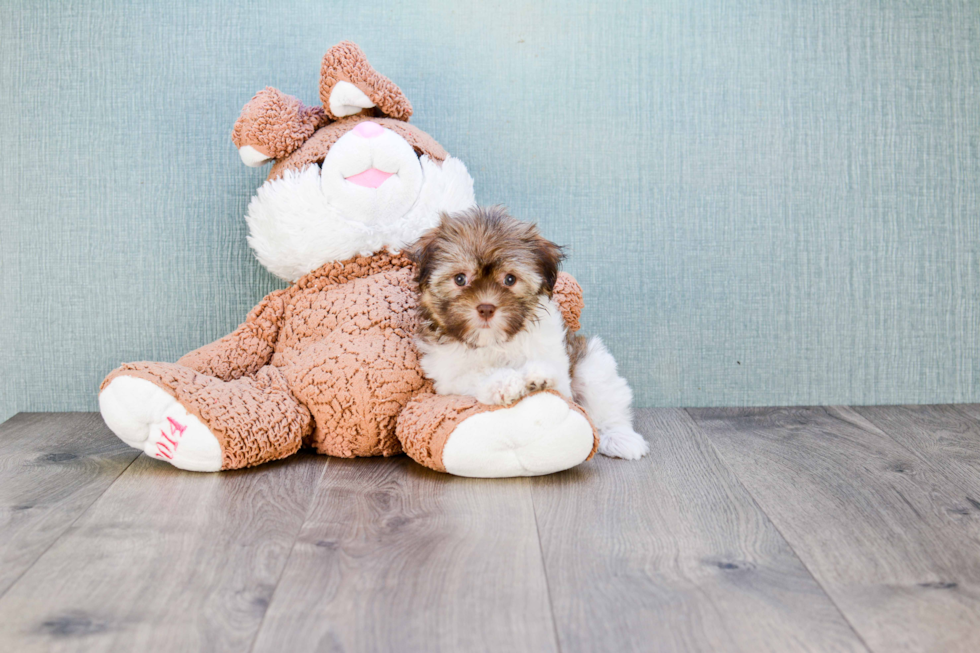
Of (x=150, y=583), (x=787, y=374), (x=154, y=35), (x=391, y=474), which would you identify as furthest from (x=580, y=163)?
(x=150, y=583)

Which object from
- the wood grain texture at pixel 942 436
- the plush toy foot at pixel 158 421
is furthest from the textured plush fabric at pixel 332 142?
the wood grain texture at pixel 942 436

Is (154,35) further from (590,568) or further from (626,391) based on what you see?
(590,568)

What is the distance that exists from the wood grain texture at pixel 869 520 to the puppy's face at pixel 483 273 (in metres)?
0.67

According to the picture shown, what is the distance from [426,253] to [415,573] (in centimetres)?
76

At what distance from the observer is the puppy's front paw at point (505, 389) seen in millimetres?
1758

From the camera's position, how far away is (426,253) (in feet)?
5.98

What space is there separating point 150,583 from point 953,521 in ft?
4.99

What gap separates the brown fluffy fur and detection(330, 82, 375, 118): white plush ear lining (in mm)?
516

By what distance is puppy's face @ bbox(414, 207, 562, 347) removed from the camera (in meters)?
1.76

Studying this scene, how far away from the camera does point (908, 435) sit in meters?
2.27

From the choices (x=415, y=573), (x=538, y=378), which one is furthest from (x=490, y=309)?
(x=415, y=573)

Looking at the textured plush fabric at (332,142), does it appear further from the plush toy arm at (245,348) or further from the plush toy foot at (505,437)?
the plush toy foot at (505,437)

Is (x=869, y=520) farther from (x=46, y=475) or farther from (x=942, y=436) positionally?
(x=46, y=475)

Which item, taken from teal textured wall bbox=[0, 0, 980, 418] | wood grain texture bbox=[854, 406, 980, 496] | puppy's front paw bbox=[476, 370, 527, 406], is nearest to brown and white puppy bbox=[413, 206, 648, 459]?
puppy's front paw bbox=[476, 370, 527, 406]
